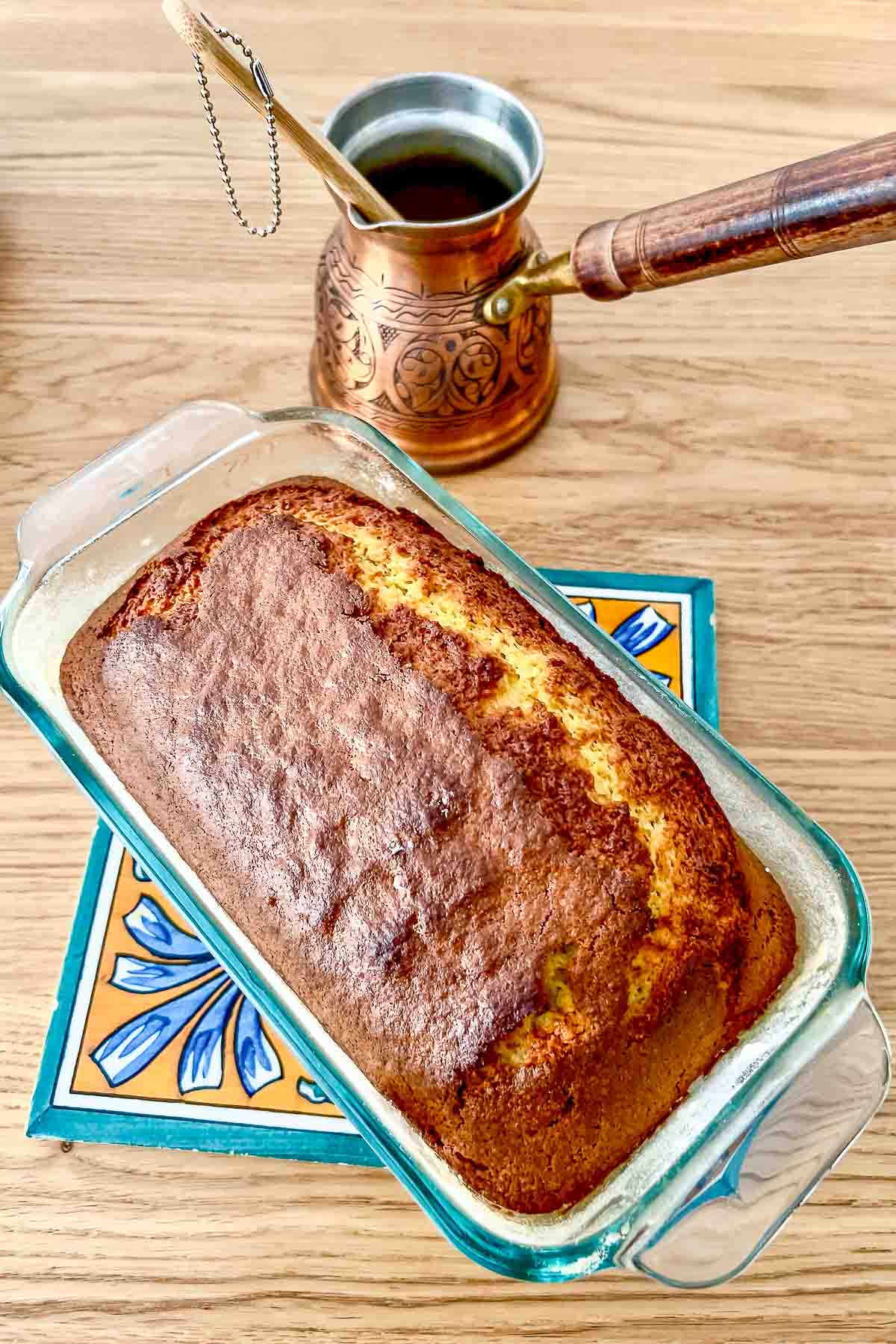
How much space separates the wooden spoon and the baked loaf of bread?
11.7 inches

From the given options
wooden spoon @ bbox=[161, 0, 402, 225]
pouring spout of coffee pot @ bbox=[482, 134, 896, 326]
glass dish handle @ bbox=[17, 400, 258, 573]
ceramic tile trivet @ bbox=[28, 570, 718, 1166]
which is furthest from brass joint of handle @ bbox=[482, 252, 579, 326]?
ceramic tile trivet @ bbox=[28, 570, 718, 1166]

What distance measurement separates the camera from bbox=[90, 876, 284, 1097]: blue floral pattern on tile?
99 cm

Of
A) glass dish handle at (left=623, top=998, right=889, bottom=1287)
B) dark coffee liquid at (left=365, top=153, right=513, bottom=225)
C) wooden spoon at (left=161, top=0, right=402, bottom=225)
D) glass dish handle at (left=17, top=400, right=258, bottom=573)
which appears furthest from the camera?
dark coffee liquid at (left=365, top=153, right=513, bottom=225)

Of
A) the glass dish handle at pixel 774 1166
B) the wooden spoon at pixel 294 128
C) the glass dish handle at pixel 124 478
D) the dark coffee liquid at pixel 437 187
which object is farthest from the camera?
the dark coffee liquid at pixel 437 187

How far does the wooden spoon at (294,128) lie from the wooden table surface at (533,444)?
0.31 metres

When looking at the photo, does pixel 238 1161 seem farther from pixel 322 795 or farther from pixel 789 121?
pixel 789 121

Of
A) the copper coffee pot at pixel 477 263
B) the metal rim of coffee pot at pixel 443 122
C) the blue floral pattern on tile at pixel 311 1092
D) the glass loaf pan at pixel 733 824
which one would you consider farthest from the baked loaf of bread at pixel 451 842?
the metal rim of coffee pot at pixel 443 122

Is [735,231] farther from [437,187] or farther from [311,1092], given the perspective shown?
[311,1092]

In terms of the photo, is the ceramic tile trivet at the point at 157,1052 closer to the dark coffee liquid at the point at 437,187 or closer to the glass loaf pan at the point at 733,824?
the glass loaf pan at the point at 733,824

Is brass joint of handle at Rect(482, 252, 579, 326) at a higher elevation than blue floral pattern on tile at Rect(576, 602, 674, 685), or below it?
higher

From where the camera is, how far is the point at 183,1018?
1.01 m

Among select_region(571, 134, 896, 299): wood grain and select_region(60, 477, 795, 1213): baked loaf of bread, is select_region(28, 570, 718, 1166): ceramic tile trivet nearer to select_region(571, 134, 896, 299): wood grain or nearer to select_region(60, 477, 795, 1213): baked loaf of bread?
select_region(60, 477, 795, 1213): baked loaf of bread

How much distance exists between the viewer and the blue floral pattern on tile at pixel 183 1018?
0.99 meters

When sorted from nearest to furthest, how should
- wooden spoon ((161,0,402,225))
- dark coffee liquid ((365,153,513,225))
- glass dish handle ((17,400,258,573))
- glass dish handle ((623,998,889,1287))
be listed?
1. glass dish handle ((623,998,889,1287))
2. wooden spoon ((161,0,402,225))
3. glass dish handle ((17,400,258,573))
4. dark coffee liquid ((365,153,513,225))
